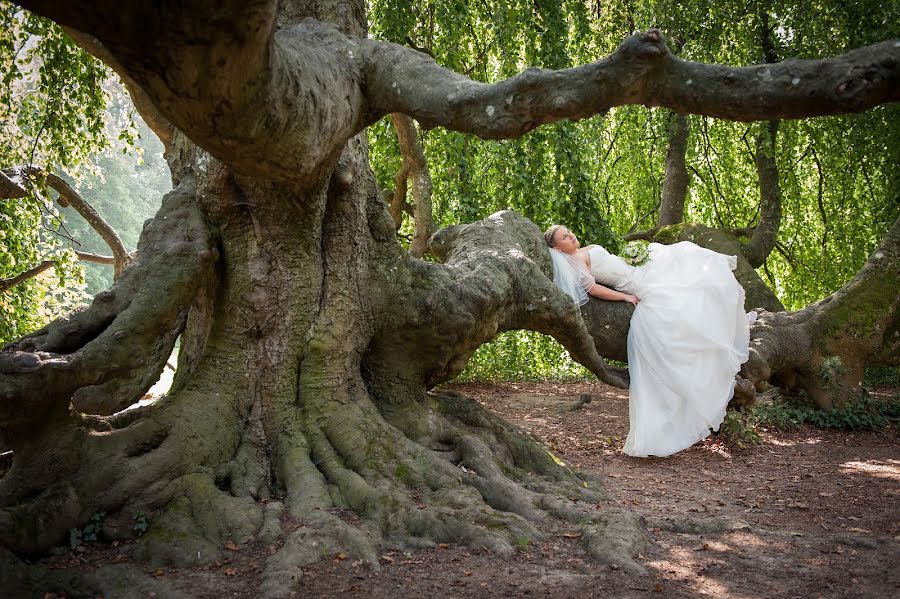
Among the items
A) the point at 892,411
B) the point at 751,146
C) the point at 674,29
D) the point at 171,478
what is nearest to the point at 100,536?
the point at 171,478

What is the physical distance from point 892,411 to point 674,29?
471 cm

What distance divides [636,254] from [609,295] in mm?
608

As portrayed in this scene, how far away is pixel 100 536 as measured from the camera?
2.97 meters

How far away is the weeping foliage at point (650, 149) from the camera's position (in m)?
7.42

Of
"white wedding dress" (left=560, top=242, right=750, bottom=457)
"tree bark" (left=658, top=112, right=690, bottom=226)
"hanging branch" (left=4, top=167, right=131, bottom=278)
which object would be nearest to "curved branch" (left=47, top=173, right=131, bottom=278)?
"hanging branch" (left=4, top=167, right=131, bottom=278)

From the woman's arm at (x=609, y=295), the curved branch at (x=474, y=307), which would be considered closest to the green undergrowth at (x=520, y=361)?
the woman's arm at (x=609, y=295)

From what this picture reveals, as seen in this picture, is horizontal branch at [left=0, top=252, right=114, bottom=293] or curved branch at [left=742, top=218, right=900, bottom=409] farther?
horizontal branch at [left=0, top=252, right=114, bottom=293]

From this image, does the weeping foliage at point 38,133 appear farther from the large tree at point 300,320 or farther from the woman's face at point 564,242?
the woman's face at point 564,242

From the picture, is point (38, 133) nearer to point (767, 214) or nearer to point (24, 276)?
point (24, 276)

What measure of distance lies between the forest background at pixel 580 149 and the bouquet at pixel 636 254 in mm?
724

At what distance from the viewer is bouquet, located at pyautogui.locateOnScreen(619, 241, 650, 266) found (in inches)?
251

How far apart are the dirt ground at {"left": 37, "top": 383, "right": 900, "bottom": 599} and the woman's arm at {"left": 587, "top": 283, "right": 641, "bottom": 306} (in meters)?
1.40

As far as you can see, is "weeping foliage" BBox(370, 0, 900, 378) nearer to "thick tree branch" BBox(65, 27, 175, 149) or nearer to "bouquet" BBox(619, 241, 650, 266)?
"bouquet" BBox(619, 241, 650, 266)

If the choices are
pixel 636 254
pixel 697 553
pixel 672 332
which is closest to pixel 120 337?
pixel 697 553
